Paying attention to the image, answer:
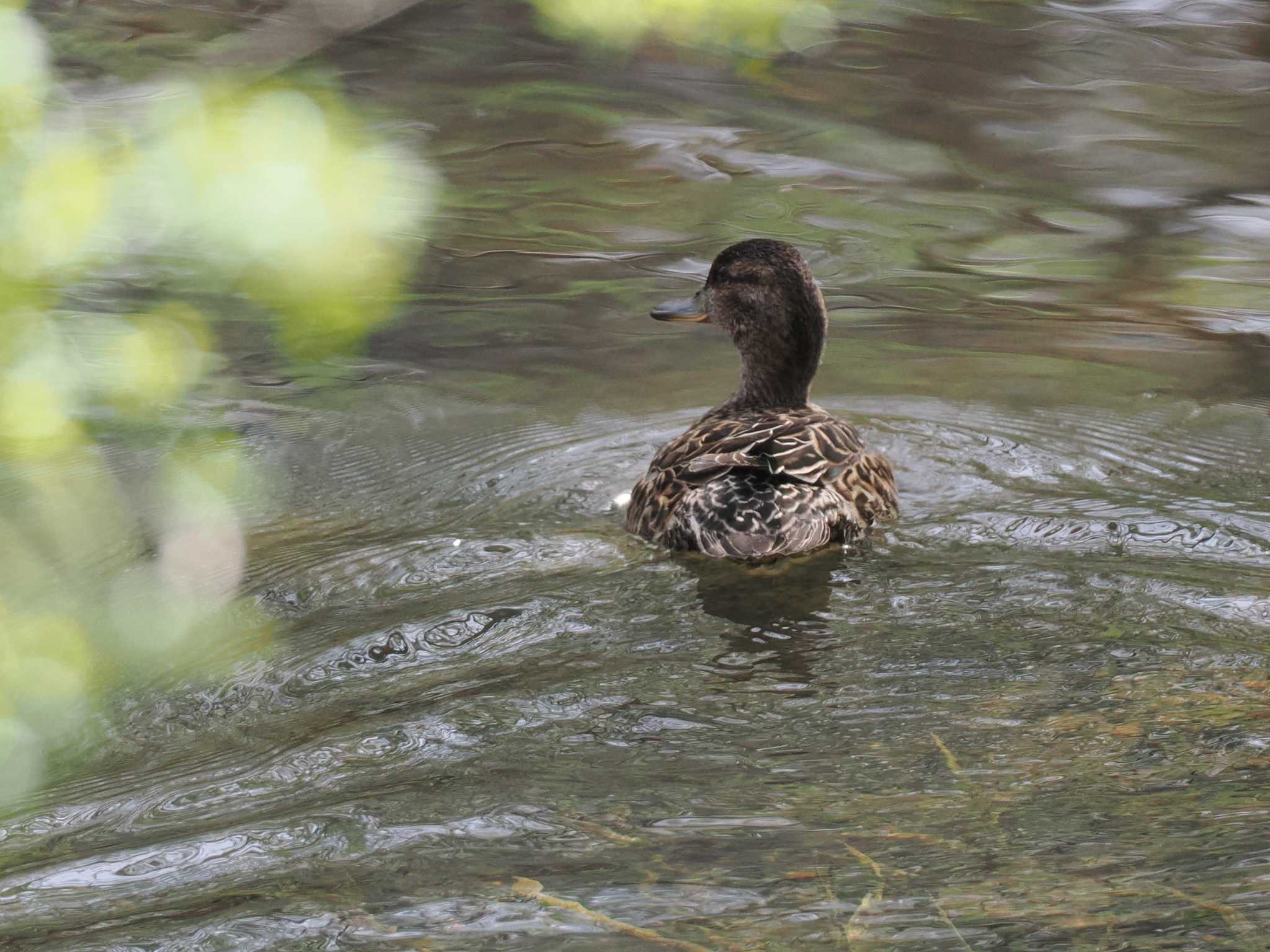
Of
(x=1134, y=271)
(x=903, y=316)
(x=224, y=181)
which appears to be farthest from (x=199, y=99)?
(x=1134, y=271)

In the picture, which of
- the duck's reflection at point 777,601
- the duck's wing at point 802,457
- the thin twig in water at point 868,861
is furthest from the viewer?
the duck's wing at point 802,457

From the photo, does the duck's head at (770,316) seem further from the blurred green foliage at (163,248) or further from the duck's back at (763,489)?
the blurred green foliage at (163,248)

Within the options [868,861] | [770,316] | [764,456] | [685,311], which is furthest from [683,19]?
[685,311]

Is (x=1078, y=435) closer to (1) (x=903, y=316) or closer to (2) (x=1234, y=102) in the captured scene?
(1) (x=903, y=316)

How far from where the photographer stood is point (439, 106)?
12.5m

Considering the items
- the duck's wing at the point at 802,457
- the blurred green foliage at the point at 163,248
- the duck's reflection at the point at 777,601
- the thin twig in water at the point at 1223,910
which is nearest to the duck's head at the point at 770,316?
the duck's wing at the point at 802,457

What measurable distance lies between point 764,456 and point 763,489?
0.18 metres

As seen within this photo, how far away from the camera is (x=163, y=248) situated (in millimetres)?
1752

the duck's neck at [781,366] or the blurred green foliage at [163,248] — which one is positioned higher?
the blurred green foliage at [163,248]

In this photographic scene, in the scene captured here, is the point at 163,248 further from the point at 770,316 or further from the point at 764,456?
the point at 770,316

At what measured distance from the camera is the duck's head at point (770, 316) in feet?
23.7

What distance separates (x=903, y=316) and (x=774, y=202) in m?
1.91

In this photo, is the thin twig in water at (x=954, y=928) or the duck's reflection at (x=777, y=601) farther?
the duck's reflection at (x=777, y=601)

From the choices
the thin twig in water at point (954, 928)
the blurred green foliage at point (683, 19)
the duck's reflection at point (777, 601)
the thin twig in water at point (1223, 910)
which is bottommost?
the duck's reflection at point (777, 601)
